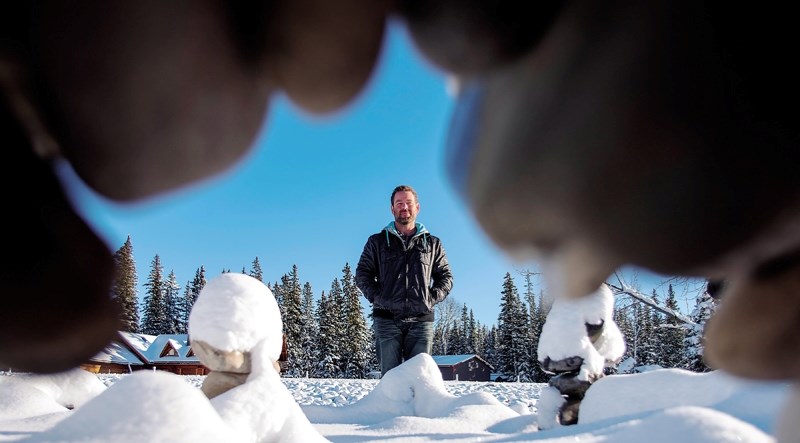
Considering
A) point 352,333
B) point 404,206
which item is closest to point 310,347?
point 352,333

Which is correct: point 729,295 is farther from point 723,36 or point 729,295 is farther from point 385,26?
point 385,26

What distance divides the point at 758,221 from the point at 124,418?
1.03m

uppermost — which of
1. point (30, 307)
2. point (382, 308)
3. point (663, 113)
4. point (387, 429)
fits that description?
point (382, 308)

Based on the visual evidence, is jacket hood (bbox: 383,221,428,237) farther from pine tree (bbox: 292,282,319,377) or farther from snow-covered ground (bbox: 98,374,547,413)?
pine tree (bbox: 292,282,319,377)

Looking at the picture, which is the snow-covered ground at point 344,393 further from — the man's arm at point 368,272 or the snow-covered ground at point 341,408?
the man's arm at point 368,272

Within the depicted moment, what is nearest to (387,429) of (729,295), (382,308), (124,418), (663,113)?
(382,308)

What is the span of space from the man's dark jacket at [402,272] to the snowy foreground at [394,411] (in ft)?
1.30

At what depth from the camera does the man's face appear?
2496mm

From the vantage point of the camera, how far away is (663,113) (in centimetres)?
40

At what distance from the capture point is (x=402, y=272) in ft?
11.7

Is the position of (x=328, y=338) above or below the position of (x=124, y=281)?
above

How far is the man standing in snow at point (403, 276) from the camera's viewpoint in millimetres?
3518

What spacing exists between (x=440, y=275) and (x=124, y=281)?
314 centimetres

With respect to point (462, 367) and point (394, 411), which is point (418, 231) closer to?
point (394, 411)
